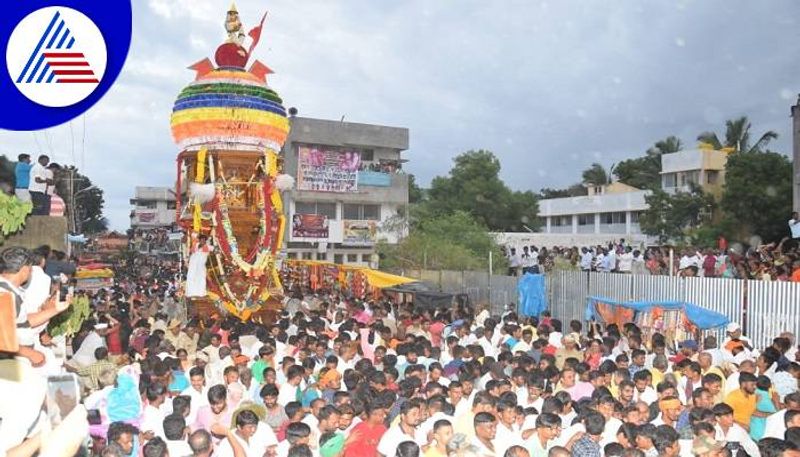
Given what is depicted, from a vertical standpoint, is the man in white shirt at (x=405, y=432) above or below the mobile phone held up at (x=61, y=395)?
below

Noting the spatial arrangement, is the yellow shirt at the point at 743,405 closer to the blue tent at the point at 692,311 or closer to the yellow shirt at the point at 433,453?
the yellow shirt at the point at 433,453

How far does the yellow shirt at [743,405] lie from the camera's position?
276 inches

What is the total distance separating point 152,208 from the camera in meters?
69.7

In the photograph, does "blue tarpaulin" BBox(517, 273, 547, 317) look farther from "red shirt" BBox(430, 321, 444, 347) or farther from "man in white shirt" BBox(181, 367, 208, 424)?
"man in white shirt" BBox(181, 367, 208, 424)

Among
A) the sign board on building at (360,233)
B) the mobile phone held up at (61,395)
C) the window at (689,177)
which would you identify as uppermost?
the window at (689,177)

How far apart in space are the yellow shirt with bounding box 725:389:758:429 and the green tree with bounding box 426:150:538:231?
3188 centimetres

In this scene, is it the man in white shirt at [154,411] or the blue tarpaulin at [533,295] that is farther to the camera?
the blue tarpaulin at [533,295]

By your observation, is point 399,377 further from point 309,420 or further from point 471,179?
point 471,179

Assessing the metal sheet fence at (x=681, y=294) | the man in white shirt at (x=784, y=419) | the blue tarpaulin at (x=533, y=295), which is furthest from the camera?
the blue tarpaulin at (x=533, y=295)

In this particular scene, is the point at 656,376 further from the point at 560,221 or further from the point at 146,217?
the point at 146,217

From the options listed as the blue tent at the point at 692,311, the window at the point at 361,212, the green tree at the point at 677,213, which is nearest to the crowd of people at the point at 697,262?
the blue tent at the point at 692,311

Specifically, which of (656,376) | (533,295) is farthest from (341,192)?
(656,376)

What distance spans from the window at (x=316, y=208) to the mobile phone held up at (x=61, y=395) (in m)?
27.7

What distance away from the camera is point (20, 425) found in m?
2.84
